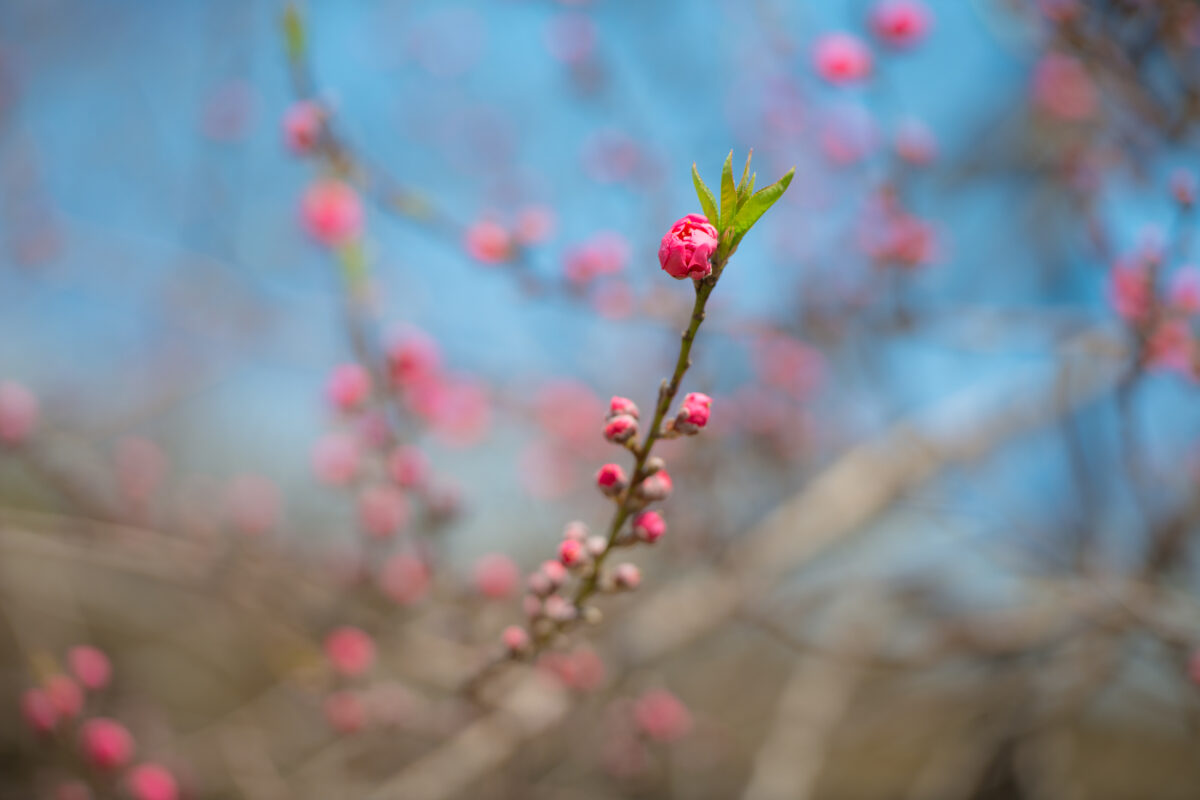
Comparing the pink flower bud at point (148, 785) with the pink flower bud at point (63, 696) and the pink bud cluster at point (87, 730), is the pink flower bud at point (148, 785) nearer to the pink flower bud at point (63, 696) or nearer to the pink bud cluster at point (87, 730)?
the pink bud cluster at point (87, 730)

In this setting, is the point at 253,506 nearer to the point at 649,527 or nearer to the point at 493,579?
the point at 493,579

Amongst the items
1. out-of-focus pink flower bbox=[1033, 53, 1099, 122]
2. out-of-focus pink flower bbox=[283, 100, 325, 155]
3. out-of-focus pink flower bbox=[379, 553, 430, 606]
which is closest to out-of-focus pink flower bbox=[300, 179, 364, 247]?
out-of-focus pink flower bbox=[283, 100, 325, 155]

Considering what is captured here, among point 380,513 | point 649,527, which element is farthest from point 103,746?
point 649,527

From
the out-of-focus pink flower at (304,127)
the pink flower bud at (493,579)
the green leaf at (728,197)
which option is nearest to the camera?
the green leaf at (728,197)

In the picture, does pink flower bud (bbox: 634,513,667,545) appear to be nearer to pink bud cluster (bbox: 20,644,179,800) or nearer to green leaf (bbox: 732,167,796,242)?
green leaf (bbox: 732,167,796,242)

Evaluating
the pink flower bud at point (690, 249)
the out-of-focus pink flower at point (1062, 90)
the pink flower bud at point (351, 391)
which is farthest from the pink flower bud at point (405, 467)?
the out-of-focus pink flower at point (1062, 90)
